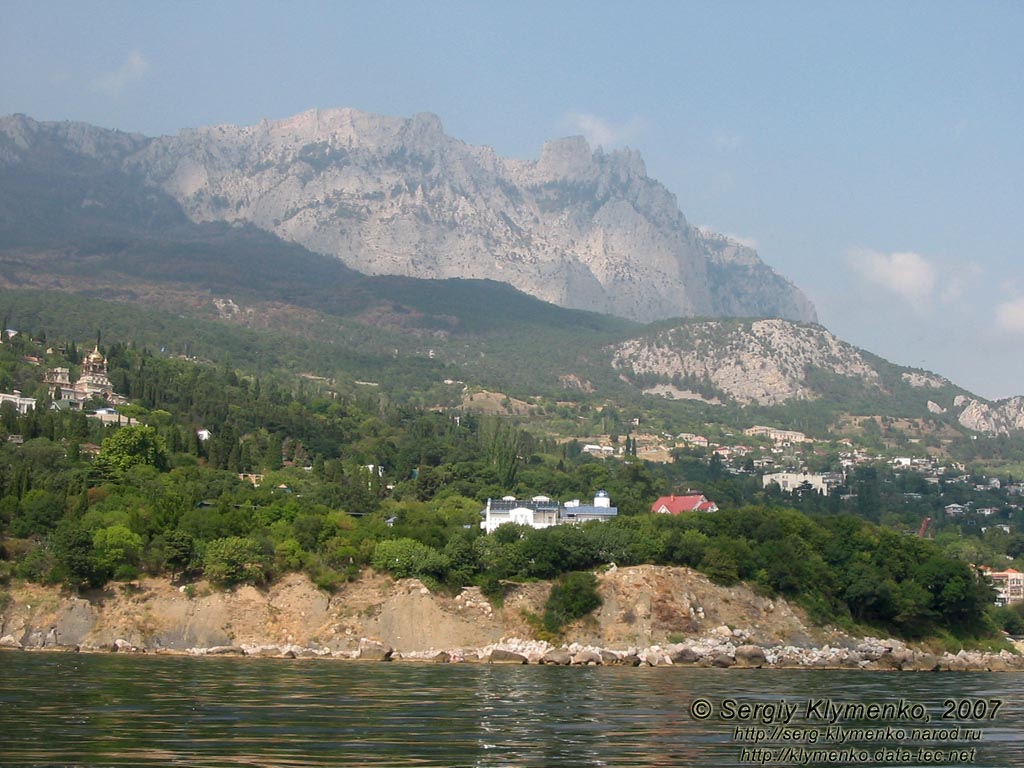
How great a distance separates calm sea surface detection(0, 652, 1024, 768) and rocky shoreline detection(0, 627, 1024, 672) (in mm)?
7535

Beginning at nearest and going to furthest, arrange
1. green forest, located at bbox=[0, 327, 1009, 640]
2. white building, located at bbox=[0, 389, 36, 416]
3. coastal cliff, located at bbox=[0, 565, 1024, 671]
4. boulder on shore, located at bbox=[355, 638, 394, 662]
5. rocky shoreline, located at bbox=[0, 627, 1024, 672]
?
rocky shoreline, located at bbox=[0, 627, 1024, 672] < boulder on shore, located at bbox=[355, 638, 394, 662] < coastal cliff, located at bbox=[0, 565, 1024, 671] < green forest, located at bbox=[0, 327, 1009, 640] < white building, located at bbox=[0, 389, 36, 416]

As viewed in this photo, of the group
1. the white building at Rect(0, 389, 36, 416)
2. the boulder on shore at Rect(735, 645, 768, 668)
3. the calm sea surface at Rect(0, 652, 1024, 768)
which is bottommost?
the boulder on shore at Rect(735, 645, 768, 668)

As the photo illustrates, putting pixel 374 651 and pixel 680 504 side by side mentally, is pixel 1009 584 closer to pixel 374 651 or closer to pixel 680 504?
pixel 680 504

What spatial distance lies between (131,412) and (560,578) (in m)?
61.6

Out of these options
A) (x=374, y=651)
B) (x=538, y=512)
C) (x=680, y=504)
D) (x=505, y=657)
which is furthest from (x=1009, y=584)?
(x=374, y=651)

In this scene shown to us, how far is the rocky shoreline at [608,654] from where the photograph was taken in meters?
77.4

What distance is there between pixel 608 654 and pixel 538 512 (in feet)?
105

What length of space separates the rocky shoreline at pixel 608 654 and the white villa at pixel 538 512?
2710 cm

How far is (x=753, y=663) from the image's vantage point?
8019cm

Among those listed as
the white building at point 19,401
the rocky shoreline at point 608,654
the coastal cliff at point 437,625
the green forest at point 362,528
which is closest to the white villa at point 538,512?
the green forest at point 362,528

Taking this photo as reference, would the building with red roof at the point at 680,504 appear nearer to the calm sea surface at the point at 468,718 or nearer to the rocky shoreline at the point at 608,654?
the rocky shoreline at the point at 608,654

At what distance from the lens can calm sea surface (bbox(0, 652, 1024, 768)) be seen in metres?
39.7

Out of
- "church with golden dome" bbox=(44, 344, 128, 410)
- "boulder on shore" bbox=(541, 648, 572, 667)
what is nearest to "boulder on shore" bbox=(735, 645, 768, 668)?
"boulder on shore" bbox=(541, 648, 572, 667)

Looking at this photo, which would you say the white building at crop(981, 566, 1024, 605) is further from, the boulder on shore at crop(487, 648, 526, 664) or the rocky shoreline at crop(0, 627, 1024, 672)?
the boulder on shore at crop(487, 648, 526, 664)
